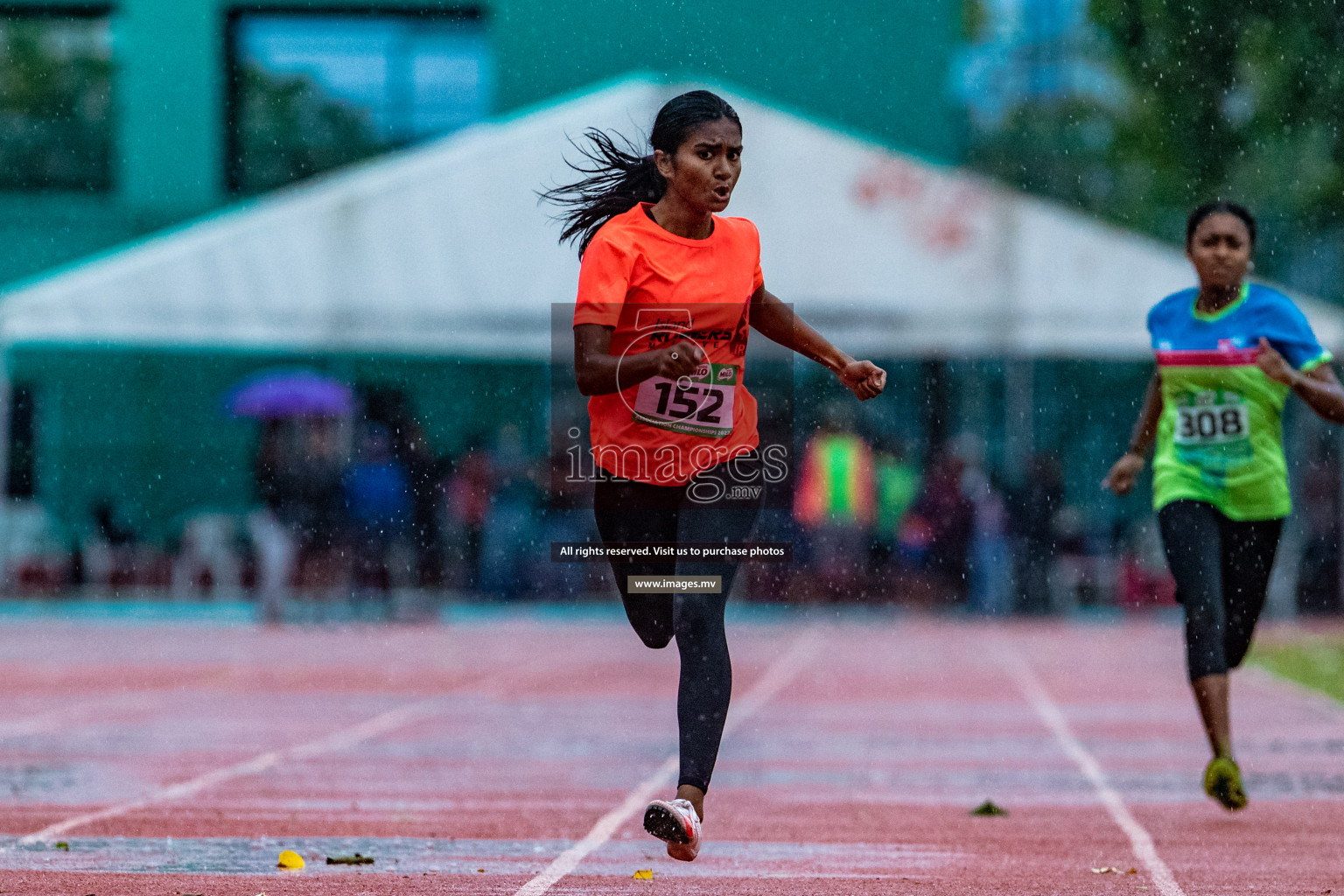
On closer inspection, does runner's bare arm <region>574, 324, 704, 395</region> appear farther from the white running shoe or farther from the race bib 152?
the race bib 152

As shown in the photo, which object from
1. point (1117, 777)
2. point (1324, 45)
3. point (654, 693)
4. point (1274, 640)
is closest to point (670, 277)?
point (1117, 777)

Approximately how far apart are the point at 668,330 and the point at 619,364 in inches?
8.1

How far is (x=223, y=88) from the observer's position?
28875 mm

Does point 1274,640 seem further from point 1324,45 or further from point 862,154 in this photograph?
point 1324,45

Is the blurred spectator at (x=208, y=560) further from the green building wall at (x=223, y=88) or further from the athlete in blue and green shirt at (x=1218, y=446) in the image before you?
the athlete in blue and green shirt at (x=1218, y=446)

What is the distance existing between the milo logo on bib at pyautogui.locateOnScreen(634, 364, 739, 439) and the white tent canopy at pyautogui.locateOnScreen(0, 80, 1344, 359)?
13607mm

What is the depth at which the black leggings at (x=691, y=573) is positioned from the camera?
5.23 m

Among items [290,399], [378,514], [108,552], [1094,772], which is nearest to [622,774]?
[1094,772]

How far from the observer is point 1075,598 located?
22.8 meters

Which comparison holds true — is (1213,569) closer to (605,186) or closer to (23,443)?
(605,186)

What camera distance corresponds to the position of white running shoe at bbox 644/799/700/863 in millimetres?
4957

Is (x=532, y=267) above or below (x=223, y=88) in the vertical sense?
below

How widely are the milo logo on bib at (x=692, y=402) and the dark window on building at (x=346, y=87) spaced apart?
2291cm

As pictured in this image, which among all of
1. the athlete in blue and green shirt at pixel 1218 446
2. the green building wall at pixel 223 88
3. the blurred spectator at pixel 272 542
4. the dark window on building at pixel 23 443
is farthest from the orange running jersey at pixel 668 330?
the dark window on building at pixel 23 443
